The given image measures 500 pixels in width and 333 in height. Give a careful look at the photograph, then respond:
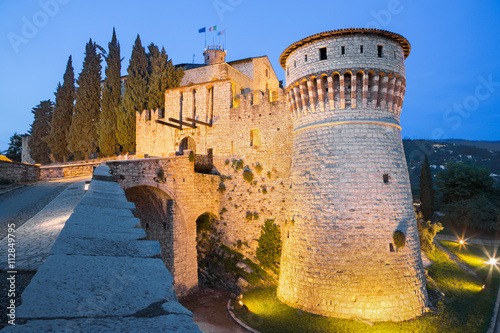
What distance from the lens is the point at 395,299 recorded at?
36.8 feet

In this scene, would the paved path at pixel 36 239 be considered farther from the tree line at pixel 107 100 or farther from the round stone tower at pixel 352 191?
the tree line at pixel 107 100

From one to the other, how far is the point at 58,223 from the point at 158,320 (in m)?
3.40

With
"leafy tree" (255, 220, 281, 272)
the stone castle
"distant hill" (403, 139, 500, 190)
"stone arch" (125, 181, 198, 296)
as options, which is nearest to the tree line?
"stone arch" (125, 181, 198, 296)

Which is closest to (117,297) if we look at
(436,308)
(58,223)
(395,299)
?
(58,223)

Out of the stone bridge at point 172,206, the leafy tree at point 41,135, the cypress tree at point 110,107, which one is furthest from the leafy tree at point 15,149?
the stone bridge at point 172,206

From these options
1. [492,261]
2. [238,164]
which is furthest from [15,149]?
[492,261]

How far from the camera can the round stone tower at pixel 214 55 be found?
30.7 meters

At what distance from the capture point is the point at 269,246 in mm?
16141

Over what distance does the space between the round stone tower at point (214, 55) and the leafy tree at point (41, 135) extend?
18.6m

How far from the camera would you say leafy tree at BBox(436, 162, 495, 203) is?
29.6 metres

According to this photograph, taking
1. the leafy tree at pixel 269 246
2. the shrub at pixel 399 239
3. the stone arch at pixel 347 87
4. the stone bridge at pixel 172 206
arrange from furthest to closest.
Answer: the leafy tree at pixel 269 246
the stone bridge at pixel 172 206
the stone arch at pixel 347 87
the shrub at pixel 399 239

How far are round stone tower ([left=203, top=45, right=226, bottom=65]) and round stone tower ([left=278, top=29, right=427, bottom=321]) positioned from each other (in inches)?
754

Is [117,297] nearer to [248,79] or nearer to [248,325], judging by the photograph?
[248,325]

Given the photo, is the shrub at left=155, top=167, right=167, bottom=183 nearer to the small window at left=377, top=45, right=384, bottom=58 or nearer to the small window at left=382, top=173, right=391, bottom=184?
the small window at left=382, top=173, right=391, bottom=184
